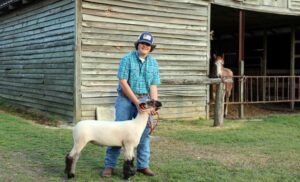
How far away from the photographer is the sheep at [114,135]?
5.15 meters

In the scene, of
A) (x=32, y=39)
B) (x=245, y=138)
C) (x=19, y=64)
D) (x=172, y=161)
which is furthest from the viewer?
(x=19, y=64)

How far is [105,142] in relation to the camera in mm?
5156

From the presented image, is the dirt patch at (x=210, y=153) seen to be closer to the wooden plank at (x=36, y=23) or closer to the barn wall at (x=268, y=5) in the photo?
the wooden plank at (x=36, y=23)

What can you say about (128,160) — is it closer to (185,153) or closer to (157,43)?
(185,153)

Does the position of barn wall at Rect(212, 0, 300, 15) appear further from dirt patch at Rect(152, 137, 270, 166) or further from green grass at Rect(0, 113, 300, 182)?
dirt patch at Rect(152, 137, 270, 166)

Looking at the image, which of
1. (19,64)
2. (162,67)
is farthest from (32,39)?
(162,67)

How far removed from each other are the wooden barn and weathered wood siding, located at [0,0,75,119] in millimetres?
26

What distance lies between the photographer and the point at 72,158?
518 cm

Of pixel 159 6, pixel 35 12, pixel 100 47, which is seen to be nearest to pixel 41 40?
pixel 35 12

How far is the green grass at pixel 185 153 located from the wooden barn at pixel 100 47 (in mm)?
1306

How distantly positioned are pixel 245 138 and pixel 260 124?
8.20 feet

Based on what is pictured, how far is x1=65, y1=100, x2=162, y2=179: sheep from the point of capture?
5.15 meters

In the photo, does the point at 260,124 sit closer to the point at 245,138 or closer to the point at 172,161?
the point at 245,138

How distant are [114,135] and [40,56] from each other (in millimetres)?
8132
